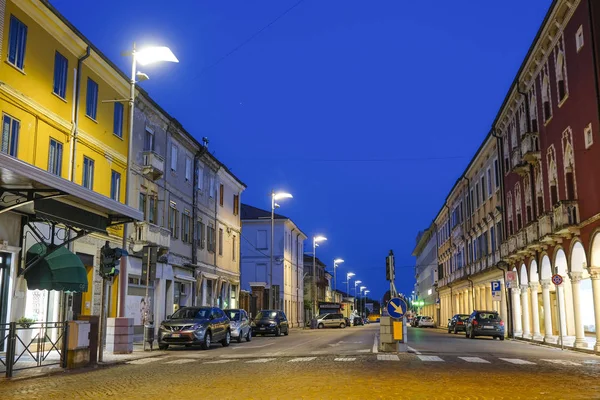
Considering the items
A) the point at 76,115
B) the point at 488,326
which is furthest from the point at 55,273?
the point at 488,326

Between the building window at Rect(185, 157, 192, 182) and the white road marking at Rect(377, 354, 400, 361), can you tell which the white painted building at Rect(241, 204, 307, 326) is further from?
the white road marking at Rect(377, 354, 400, 361)

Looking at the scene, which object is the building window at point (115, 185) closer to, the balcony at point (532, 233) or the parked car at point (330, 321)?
the balcony at point (532, 233)

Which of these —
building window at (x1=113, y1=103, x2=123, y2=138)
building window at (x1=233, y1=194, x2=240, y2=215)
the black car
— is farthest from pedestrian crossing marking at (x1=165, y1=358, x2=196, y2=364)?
building window at (x1=233, y1=194, x2=240, y2=215)

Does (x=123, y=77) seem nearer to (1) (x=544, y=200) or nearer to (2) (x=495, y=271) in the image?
(1) (x=544, y=200)

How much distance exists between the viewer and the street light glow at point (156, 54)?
19.9 meters

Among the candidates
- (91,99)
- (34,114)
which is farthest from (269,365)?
(91,99)

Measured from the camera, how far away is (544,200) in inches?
1232

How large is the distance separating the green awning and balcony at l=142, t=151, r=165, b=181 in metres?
10.1

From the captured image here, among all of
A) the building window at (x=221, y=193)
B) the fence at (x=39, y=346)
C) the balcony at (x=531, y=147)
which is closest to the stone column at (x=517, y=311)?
the balcony at (x=531, y=147)

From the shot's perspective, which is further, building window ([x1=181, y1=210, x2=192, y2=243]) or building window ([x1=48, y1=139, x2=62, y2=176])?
building window ([x1=181, y1=210, x2=192, y2=243])

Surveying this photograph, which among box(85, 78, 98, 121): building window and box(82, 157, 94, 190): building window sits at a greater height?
box(85, 78, 98, 121): building window

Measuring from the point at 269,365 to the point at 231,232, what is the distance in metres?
33.4

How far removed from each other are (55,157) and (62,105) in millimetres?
1924

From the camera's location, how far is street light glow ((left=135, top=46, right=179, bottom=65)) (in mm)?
19938
